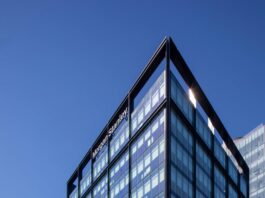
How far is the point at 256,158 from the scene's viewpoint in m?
153

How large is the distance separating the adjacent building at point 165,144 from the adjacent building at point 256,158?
220ft

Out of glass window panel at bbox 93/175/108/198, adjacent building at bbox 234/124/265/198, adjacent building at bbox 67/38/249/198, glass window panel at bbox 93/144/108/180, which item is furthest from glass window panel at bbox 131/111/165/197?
adjacent building at bbox 234/124/265/198

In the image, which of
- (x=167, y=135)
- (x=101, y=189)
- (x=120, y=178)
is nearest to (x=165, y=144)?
(x=167, y=135)

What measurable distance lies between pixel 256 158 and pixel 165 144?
99911 mm

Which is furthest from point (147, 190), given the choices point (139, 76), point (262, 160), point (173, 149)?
point (262, 160)

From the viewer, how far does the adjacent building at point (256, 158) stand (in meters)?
150

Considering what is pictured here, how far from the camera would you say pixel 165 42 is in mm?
63969

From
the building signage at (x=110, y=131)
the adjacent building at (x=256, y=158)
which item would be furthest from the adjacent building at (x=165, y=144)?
the adjacent building at (x=256, y=158)

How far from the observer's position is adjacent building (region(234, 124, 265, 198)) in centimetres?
15000

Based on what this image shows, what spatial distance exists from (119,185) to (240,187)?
2691cm

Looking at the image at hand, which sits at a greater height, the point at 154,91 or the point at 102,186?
the point at 154,91

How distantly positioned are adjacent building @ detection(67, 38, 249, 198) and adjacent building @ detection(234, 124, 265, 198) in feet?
220

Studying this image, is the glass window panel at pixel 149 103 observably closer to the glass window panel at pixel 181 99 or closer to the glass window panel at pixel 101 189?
the glass window panel at pixel 181 99

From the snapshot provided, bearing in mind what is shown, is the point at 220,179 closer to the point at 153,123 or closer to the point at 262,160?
the point at 153,123
